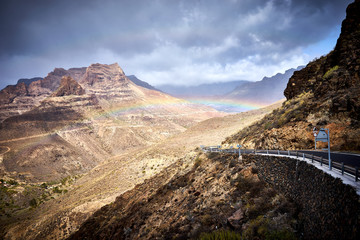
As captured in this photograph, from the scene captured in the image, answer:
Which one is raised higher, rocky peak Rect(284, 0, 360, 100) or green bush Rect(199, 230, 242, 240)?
rocky peak Rect(284, 0, 360, 100)

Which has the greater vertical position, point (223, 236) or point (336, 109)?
point (336, 109)

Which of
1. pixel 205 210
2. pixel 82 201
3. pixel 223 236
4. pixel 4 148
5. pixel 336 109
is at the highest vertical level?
pixel 336 109

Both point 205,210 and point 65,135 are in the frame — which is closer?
point 205,210

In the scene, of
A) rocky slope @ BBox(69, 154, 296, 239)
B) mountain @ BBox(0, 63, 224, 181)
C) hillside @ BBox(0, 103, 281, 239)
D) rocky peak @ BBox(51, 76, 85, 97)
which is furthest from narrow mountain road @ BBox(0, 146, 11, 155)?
rocky slope @ BBox(69, 154, 296, 239)

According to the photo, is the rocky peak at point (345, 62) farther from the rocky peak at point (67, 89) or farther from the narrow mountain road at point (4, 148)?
the rocky peak at point (67, 89)

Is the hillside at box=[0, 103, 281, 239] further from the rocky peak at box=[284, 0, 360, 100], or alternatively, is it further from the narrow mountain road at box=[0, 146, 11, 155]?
the narrow mountain road at box=[0, 146, 11, 155]

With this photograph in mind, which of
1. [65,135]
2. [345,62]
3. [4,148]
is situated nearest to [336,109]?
[345,62]

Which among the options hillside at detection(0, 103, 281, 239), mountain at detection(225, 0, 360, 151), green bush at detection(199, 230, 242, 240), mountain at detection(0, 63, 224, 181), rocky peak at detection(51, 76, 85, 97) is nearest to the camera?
green bush at detection(199, 230, 242, 240)

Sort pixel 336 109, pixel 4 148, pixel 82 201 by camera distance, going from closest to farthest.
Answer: pixel 336 109 → pixel 82 201 → pixel 4 148

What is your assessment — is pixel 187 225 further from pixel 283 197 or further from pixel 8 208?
pixel 8 208

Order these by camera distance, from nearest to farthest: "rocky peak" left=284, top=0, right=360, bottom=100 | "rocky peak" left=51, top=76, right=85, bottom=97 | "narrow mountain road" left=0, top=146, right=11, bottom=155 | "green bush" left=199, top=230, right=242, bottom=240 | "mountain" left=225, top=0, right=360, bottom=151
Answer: "green bush" left=199, top=230, right=242, bottom=240 < "mountain" left=225, top=0, right=360, bottom=151 < "rocky peak" left=284, top=0, right=360, bottom=100 < "narrow mountain road" left=0, top=146, right=11, bottom=155 < "rocky peak" left=51, top=76, right=85, bottom=97

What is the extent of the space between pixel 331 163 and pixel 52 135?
125 metres

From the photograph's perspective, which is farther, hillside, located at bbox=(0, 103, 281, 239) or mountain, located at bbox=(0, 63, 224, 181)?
mountain, located at bbox=(0, 63, 224, 181)

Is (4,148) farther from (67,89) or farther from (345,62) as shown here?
(345,62)
